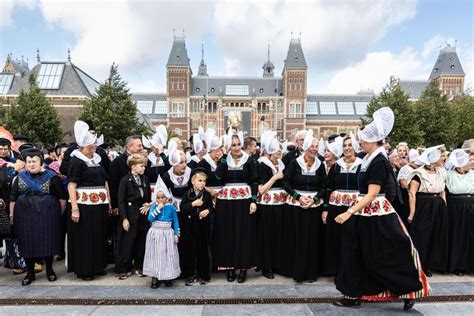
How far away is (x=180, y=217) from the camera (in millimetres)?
5441

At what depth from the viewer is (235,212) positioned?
18.1 ft

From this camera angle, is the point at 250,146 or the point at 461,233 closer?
the point at 461,233

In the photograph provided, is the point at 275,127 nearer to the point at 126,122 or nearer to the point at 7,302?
the point at 126,122

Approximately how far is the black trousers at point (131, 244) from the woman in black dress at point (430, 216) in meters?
4.64

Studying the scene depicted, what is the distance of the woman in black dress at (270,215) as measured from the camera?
571cm

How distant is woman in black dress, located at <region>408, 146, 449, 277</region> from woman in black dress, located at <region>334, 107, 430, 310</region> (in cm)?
182

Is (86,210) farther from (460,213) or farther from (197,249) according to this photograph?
(460,213)

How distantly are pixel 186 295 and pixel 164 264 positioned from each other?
58 centimetres

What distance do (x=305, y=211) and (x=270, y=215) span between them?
0.65 metres

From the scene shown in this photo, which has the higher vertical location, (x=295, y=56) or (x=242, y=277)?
(x=295, y=56)

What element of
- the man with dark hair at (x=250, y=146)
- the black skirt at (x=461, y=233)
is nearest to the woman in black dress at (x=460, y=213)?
the black skirt at (x=461, y=233)

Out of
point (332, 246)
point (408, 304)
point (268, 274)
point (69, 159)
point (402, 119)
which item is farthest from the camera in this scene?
point (402, 119)

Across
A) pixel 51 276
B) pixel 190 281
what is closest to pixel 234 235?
pixel 190 281

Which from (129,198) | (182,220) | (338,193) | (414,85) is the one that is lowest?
(182,220)
